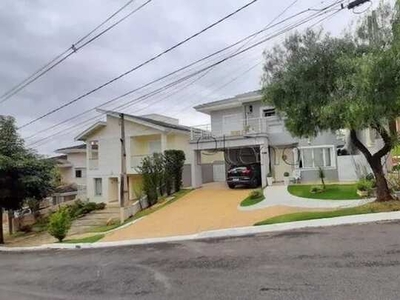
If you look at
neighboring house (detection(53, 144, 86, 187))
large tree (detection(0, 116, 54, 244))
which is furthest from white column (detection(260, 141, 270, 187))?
neighboring house (detection(53, 144, 86, 187))

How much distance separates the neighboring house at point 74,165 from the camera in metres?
47.2

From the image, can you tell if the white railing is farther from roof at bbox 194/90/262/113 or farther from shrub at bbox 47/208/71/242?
shrub at bbox 47/208/71/242

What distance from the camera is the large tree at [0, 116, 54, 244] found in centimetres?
2431

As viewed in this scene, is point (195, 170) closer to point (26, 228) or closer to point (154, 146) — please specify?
point (154, 146)

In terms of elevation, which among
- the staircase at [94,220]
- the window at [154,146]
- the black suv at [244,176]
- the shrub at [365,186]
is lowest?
the staircase at [94,220]

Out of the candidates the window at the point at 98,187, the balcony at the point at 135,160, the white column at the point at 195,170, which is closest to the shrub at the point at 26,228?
the window at the point at 98,187

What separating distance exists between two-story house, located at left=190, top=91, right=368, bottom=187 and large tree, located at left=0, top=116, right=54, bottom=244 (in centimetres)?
1120

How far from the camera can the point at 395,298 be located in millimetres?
6242

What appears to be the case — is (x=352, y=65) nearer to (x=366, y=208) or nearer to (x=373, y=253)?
(x=366, y=208)

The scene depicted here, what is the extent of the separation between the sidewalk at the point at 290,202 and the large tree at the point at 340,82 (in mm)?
2756

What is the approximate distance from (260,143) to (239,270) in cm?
2115

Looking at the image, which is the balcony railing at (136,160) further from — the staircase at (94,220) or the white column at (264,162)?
the white column at (264,162)

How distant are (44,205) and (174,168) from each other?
12679 millimetres

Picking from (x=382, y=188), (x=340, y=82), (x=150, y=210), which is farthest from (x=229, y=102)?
(x=340, y=82)
